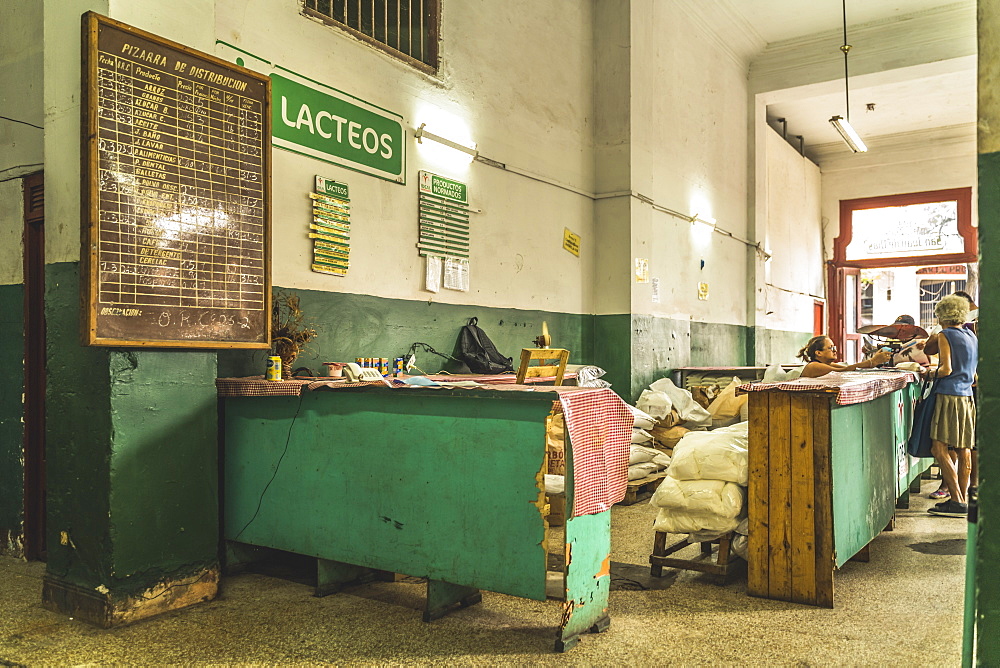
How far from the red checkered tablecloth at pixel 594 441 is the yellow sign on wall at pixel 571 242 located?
166 inches

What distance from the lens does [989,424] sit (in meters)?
1.70

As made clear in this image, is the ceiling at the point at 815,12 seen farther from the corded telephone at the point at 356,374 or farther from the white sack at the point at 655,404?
the corded telephone at the point at 356,374

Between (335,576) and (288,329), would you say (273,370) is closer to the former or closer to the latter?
(288,329)

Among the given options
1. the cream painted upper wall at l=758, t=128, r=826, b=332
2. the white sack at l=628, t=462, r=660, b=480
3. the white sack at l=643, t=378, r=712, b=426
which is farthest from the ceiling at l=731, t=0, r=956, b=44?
the white sack at l=628, t=462, r=660, b=480

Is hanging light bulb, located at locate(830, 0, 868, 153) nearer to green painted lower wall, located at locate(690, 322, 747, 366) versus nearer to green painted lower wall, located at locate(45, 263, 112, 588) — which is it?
green painted lower wall, located at locate(690, 322, 747, 366)

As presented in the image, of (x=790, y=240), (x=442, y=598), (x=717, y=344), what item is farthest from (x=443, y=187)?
(x=790, y=240)

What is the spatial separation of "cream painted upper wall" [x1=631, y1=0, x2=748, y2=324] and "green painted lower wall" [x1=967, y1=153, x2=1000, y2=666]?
5.82 metres

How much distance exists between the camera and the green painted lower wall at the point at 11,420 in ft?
13.7

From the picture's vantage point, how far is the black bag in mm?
5781

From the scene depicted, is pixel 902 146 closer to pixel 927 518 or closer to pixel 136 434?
pixel 927 518

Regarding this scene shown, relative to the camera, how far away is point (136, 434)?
3221 mm

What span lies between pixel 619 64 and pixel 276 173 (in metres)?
4.24

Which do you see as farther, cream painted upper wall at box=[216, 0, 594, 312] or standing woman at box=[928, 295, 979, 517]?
standing woman at box=[928, 295, 979, 517]

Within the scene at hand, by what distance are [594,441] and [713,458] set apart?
3.27 feet
